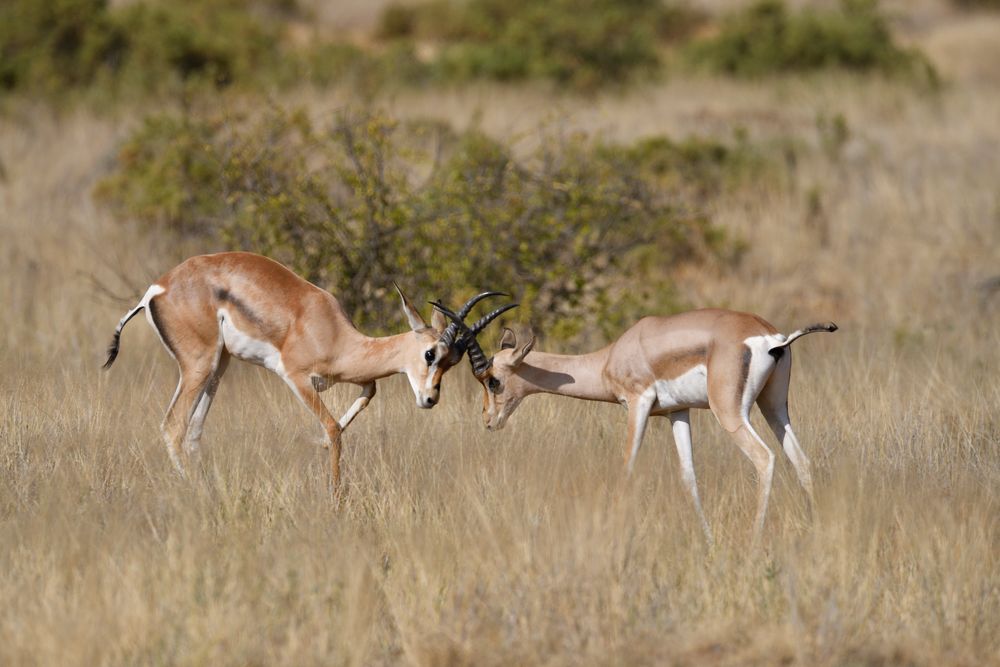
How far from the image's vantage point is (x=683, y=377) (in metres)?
6.95

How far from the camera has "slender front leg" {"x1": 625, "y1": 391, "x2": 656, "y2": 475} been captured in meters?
6.97

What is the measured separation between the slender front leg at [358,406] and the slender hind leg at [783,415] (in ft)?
6.85

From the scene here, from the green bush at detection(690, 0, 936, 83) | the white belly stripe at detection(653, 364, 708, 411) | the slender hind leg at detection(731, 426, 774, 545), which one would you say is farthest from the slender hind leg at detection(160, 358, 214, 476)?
the green bush at detection(690, 0, 936, 83)

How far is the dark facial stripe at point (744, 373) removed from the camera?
6707 millimetres

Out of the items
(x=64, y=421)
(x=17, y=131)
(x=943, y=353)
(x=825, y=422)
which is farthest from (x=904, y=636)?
(x=17, y=131)

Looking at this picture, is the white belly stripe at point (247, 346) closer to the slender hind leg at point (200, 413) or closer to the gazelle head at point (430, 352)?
the slender hind leg at point (200, 413)

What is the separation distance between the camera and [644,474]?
7.11 m

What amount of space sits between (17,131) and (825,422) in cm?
1351

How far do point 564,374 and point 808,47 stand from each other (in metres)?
17.9

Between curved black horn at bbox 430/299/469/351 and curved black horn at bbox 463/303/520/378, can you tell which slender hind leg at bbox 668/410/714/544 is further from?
curved black horn at bbox 430/299/469/351

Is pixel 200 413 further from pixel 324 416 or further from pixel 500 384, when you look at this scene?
pixel 500 384

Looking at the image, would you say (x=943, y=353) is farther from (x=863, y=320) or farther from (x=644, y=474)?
(x=644, y=474)

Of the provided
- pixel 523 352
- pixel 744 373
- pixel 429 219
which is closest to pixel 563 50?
pixel 429 219

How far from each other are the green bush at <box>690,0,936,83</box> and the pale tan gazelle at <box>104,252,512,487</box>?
57.3ft
